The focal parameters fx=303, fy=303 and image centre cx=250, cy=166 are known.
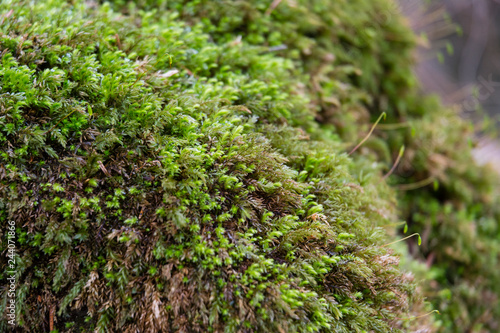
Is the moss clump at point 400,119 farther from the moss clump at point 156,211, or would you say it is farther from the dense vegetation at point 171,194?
the moss clump at point 156,211

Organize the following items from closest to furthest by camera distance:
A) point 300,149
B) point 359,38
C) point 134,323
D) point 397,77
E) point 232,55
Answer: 1. point 134,323
2. point 300,149
3. point 232,55
4. point 359,38
5. point 397,77

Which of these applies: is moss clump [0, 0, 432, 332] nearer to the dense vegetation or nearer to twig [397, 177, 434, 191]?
the dense vegetation

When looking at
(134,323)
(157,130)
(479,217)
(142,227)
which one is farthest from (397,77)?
(134,323)

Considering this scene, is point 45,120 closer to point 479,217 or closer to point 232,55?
point 232,55

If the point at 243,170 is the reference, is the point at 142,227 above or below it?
below

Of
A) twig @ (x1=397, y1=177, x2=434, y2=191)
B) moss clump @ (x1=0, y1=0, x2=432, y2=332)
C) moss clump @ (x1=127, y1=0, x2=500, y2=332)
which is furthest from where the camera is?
twig @ (x1=397, y1=177, x2=434, y2=191)

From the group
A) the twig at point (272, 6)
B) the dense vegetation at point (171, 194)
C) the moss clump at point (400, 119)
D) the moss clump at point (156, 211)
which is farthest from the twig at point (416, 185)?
the twig at point (272, 6)

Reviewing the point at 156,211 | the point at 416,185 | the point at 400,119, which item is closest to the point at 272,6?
the point at 400,119

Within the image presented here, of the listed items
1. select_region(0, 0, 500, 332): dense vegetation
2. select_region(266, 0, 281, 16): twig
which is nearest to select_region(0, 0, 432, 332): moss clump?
select_region(0, 0, 500, 332): dense vegetation
